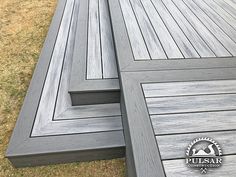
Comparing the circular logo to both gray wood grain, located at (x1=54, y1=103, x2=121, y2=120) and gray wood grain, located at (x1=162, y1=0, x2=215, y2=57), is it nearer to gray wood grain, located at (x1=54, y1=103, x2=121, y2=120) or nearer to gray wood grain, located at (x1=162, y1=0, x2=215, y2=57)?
gray wood grain, located at (x1=54, y1=103, x2=121, y2=120)

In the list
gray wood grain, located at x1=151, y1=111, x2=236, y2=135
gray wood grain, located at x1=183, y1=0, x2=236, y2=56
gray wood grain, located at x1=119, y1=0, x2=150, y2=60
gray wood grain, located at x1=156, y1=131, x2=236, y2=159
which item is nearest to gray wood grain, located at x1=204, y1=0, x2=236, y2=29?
gray wood grain, located at x1=183, y1=0, x2=236, y2=56

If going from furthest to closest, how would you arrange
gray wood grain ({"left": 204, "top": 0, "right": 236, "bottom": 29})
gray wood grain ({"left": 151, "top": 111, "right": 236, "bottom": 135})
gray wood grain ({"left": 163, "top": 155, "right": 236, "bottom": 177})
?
gray wood grain ({"left": 204, "top": 0, "right": 236, "bottom": 29}) < gray wood grain ({"left": 151, "top": 111, "right": 236, "bottom": 135}) < gray wood grain ({"left": 163, "top": 155, "right": 236, "bottom": 177})

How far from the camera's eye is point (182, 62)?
6.26 feet

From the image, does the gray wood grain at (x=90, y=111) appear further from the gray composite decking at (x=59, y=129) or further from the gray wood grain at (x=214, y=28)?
the gray wood grain at (x=214, y=28)

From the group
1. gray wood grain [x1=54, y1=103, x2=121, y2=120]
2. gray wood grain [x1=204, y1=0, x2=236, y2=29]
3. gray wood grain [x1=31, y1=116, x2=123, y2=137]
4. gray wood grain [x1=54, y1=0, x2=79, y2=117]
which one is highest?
gray wood grain [x1=204, y1=0, x2=236, y2=29]

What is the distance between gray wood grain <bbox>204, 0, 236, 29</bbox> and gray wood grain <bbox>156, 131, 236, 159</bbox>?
1.63 meters

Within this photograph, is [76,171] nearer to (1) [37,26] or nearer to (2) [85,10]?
(2) [85,10]

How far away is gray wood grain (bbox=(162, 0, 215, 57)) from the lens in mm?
2061

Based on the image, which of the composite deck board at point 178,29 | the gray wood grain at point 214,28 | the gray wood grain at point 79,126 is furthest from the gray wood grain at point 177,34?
the gray wood grain at point 79,126

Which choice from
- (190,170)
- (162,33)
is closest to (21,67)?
(162,33)

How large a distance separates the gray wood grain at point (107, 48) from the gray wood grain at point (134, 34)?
253 mm

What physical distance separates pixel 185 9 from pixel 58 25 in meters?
1.71

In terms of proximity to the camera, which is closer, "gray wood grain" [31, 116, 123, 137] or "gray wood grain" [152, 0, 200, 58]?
"gray wood grain" [31, 116, 123, 137]

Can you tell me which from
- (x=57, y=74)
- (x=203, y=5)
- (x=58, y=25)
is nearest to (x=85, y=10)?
(x=58, y=25)
